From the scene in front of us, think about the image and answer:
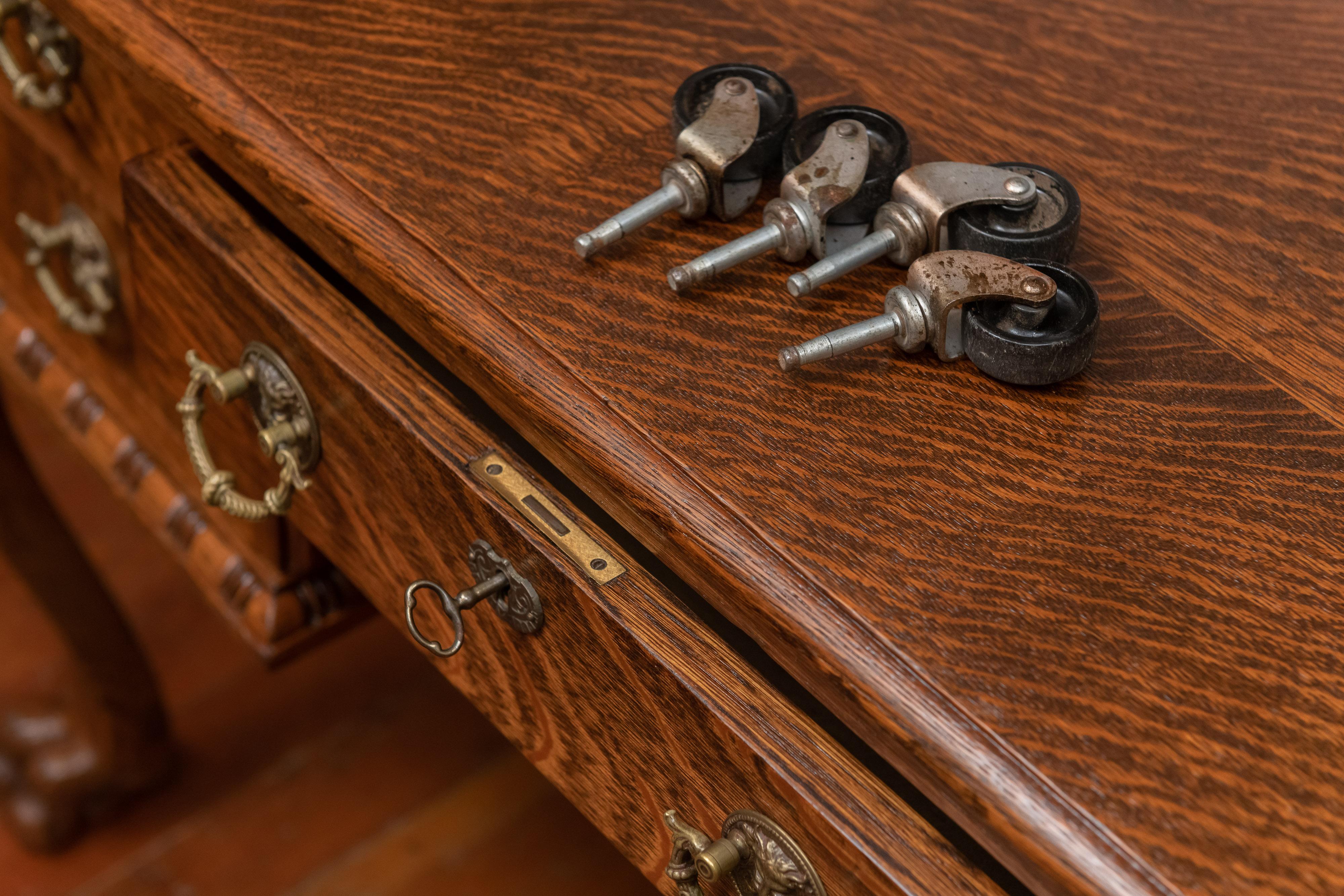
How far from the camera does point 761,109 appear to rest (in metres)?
0.54

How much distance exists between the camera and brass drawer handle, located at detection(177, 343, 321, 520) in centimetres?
57

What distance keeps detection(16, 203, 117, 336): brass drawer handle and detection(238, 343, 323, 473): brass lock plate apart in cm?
17

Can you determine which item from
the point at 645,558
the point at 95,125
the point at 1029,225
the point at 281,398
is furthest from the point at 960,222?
the point at 95,125

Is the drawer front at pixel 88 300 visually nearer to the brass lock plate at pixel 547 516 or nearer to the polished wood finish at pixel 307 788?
the polished wood finish at pixel 307 788

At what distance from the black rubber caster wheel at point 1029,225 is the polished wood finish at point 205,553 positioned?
1.38ft

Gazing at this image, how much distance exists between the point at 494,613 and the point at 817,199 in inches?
8.3

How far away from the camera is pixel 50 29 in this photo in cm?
66

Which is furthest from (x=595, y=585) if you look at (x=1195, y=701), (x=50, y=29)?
(x=50, y=29)

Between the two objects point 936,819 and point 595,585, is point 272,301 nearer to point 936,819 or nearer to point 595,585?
point 595,585

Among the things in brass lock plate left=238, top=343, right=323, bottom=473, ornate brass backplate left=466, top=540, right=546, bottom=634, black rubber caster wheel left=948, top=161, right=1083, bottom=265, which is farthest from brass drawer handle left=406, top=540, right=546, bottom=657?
black rubber caster wheel left=948, top=161, right=1083, bottom=265

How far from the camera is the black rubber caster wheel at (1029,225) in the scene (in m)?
0.48

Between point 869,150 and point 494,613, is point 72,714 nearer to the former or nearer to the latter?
point 494,613

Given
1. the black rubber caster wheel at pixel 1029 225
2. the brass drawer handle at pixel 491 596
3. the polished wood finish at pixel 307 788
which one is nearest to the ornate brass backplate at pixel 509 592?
the brass drawer handle at pixel 491 596

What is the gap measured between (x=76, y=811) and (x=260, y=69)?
70 cm
